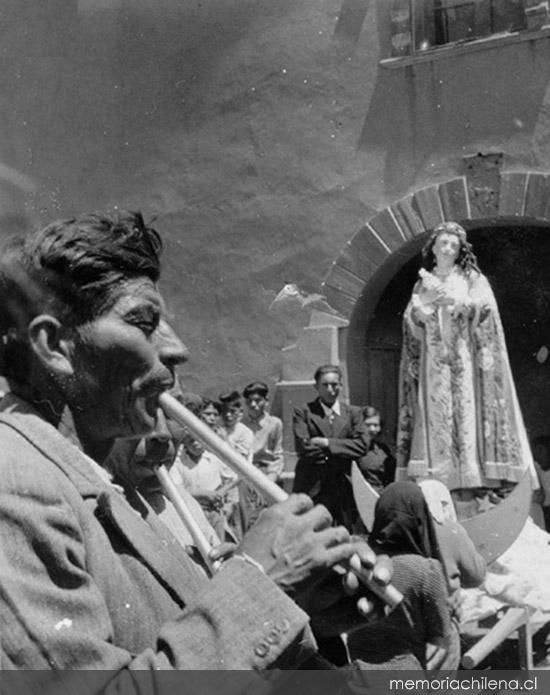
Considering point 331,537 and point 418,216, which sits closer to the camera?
point 331,537

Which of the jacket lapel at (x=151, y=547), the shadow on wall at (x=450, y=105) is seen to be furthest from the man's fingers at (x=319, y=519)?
the shadow on wall at (x=450, y=105)

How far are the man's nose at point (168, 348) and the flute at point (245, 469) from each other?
4 cm

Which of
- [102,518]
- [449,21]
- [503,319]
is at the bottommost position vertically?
[102,518]

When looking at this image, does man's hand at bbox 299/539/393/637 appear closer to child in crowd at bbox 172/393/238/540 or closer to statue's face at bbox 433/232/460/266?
child in crowd at bbox 172/393/238/540

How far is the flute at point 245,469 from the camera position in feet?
3.51

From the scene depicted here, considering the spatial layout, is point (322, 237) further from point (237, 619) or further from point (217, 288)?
point (237, 619)

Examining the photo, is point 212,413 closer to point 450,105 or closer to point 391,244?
point 391,244

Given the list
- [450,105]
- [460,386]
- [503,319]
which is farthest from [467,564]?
[503,319]

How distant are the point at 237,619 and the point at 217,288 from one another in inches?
→ 206

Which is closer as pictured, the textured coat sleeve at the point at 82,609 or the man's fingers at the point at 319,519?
the textured coat sleeve at the point at 82,609

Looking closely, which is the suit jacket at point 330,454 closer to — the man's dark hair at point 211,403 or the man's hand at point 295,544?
the man's dark hair at point 211,403

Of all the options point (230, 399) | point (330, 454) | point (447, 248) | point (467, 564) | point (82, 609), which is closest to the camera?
point (82, 609)

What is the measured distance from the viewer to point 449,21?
263 inches

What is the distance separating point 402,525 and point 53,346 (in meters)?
1.66
